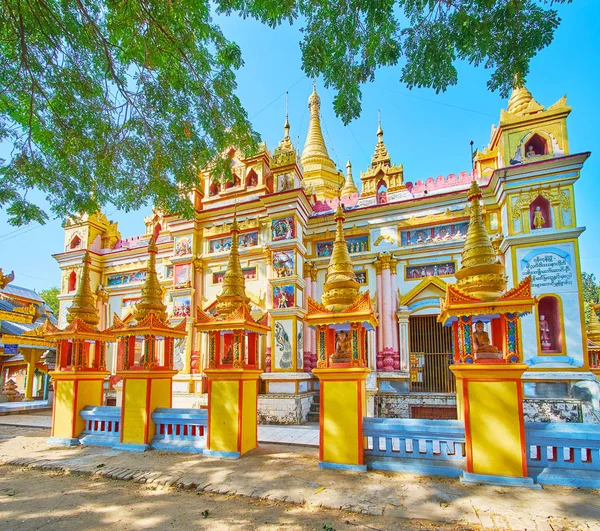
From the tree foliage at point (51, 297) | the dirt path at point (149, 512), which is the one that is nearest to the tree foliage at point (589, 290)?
the dirt path at point (149, 512)

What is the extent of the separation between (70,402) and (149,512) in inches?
205

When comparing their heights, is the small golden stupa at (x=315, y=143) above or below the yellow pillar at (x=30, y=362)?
above

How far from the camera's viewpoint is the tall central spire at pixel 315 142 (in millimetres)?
23000

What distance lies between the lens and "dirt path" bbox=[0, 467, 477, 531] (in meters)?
4.29

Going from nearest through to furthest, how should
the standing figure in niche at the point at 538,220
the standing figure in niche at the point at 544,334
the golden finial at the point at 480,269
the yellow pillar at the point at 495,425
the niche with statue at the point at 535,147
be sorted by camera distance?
the yellow pillar at the point at 495,425, the golden finial at the point at 480,269, the standing figure in niche at the point at 544,334, the standing figure in niche at the point at 538,220, the niche with statue at the point at 535,147

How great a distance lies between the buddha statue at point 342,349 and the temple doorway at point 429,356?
21.9 ft

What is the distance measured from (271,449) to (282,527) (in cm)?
352

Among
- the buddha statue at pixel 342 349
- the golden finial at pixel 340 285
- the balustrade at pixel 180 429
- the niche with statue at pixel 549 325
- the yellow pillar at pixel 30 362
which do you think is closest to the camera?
the buddha statue at pixel 342 349

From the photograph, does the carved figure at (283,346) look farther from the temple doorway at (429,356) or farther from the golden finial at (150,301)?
the golden finial at (150,301)

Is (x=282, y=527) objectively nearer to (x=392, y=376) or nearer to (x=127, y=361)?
(x=127, y=361)

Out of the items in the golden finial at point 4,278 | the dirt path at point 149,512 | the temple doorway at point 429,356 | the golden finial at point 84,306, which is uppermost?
the golden finial at point 4,278

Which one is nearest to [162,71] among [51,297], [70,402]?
[70,402]

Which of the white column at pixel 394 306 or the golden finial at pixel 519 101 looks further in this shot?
the white column at pixel 394 306

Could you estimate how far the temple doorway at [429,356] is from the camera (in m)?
12.6
